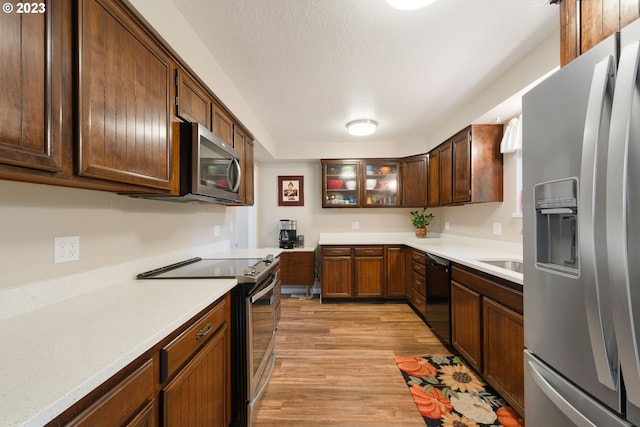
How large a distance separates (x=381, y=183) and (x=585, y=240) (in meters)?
3.42

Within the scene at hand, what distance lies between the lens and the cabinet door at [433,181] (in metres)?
3.43

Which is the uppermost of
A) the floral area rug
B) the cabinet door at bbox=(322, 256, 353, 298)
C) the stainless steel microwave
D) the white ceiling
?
the white ceiling

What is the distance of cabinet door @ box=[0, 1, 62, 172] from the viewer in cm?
70

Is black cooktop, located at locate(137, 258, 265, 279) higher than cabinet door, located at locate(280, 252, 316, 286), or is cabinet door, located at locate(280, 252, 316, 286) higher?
black cooktop, located at locate(137, 258, 265, 279)

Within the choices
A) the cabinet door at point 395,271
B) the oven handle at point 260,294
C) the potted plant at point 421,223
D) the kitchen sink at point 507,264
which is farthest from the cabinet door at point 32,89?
the potted plant at point 421,223

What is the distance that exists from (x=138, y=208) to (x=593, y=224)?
2.13 metres

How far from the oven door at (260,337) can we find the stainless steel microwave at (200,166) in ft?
2.37

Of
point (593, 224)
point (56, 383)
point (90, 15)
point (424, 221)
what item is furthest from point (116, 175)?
point (424, 221)

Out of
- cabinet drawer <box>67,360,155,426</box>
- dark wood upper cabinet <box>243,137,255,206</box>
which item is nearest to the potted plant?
dark wood upper cabinet <box>243,137,255,206</box>

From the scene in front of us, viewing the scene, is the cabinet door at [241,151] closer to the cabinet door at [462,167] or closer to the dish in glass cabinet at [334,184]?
the dish in glass cabinet at [334,184]

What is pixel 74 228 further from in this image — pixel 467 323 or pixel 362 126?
pixel 362 126

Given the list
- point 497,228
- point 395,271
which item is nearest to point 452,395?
point 497,228

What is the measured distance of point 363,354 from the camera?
92.7 inches

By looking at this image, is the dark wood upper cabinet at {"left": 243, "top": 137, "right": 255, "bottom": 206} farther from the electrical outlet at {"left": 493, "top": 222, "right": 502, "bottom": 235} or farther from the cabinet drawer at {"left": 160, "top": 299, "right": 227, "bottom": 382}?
the electrical outlet at {"left": 493, "top": 222, "right": 502, "bottom": 235}
